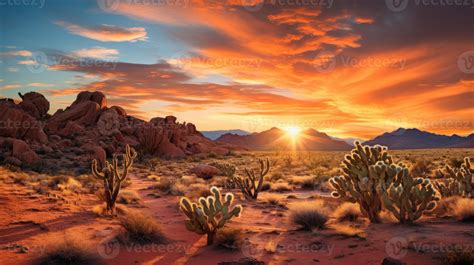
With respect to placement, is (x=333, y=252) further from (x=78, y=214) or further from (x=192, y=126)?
(x=192, y=126)

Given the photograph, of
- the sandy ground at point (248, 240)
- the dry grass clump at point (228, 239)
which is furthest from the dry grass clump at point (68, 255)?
the dry grass clump at point (228, 239)

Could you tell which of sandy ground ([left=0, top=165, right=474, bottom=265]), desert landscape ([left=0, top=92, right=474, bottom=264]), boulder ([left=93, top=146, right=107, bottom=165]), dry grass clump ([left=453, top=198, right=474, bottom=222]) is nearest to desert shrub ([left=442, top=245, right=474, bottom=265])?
desert landscape ([left=0, top=92, right=474, bottom=264])

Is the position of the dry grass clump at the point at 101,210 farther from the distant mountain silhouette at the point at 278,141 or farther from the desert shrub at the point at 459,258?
the distant mountain silhouette at the point at 278,141

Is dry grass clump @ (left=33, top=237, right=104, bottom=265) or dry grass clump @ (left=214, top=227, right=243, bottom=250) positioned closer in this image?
dry grass clump @ (left=33, top=237, right=104, bottom=265)

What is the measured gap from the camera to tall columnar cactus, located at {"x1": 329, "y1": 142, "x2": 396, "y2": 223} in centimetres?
941

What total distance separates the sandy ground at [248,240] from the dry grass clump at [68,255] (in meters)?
0.26

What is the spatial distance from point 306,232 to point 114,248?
4.78 m

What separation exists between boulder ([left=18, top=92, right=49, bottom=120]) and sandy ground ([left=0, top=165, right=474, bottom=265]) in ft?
156

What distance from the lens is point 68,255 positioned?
6621 millimetres

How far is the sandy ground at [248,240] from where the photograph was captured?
6.81m

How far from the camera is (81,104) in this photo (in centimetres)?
5322

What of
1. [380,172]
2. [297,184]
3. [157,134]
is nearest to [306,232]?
[380,172]

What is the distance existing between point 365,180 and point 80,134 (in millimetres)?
44282

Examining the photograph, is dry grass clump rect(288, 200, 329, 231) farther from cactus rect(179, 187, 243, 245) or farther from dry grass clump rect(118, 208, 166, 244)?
dry grass clump rect(118, 208, 166, 244)
